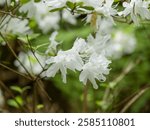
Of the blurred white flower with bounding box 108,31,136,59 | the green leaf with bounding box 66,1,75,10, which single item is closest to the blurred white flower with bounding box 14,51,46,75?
the green leaf with bounding box 66,1,75,10

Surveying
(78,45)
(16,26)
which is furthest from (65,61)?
(16,26)

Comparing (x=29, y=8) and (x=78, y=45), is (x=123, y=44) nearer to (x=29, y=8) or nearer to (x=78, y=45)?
(x=29, y=8)

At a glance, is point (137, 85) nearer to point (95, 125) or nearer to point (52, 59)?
point (95, 125)

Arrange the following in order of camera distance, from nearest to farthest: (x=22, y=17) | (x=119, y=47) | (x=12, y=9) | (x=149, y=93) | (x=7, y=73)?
1. (x=12, y=9)
2. (x=22, y=17)
3. (x=119, y=47)
4. (x=149, y=93)
5. (x=7, y=73)

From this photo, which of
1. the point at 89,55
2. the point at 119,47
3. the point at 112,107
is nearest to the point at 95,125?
the point at 112,107

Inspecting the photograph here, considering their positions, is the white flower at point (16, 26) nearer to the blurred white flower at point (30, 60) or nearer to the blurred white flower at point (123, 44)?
the blurred white flower at point (30, 60)

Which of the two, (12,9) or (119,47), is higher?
(12,9)

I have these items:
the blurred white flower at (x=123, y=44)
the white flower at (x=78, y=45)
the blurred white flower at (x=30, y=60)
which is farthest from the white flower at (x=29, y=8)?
the blurred white flower at (x=123, y=44)

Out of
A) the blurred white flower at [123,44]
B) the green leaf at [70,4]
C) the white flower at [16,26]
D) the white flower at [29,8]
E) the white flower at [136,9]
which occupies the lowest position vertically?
the blurred white flower at [123,44]

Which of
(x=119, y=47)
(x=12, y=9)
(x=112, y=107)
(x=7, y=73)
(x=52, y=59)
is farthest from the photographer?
(x=7, y=73)
